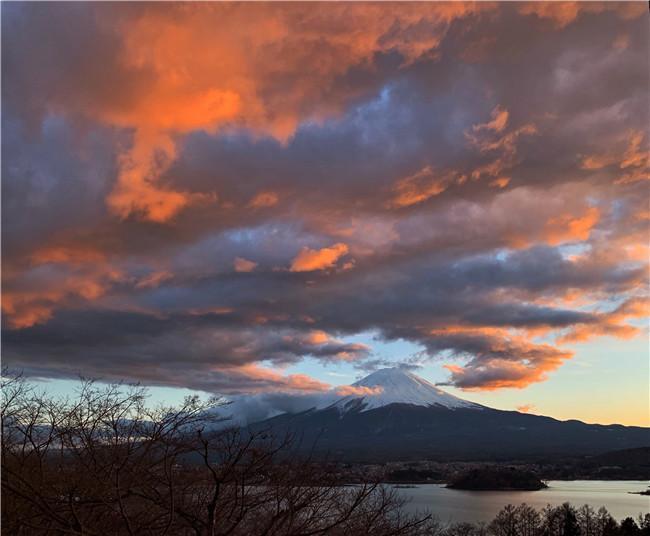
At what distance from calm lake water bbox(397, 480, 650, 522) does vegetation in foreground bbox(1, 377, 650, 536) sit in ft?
157

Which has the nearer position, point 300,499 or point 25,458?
point 300,499

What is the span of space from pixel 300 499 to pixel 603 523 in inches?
1711

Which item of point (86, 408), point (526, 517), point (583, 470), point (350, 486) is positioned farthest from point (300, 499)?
point (583, 470)

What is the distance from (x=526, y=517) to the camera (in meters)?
43.7

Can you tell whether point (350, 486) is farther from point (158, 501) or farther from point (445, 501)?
point (445, 501)

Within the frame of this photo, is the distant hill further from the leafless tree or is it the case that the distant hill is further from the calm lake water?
the leafless tree

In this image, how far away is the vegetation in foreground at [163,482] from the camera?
5098 millimetres

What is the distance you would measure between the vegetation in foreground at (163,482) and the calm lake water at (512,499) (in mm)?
47800

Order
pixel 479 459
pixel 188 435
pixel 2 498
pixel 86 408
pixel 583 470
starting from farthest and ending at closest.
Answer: pixel 479 459, pixel 583 470, pixel 86 408, pixel 188 435, pixel 2 498

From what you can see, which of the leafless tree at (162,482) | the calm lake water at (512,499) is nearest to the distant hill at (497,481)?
the calm lake water at (512,499)

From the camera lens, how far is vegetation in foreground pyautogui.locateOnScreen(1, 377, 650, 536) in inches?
201

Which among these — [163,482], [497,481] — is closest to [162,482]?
[163,482]

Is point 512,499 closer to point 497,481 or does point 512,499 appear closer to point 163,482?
point 497,481

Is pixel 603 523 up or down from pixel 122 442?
down
